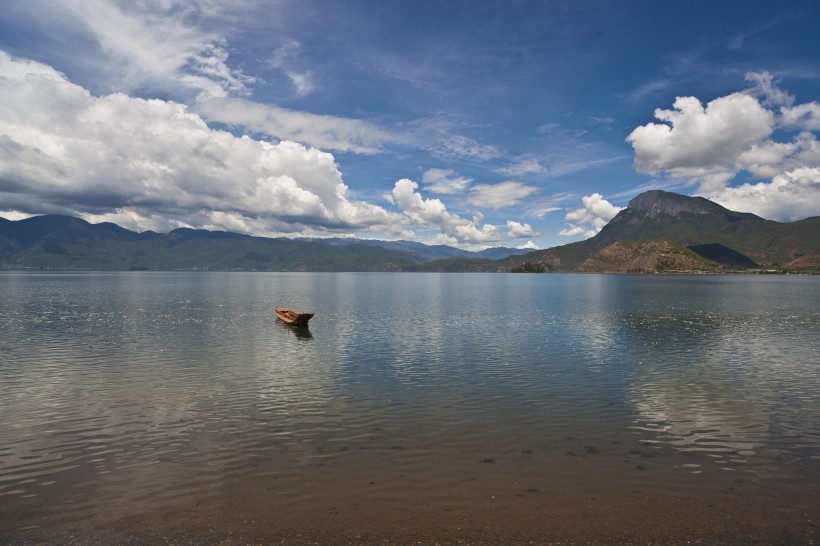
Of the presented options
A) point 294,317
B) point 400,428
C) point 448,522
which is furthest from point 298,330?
point 448,522

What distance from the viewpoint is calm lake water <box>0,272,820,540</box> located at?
1853cm

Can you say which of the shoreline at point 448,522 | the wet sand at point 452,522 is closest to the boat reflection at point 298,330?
the wet sand at point 452,522

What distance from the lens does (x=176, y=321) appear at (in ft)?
262

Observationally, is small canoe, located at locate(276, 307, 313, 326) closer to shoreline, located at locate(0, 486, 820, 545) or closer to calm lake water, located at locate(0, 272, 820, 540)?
calm lake water, located at locate(0, 272, 820, 540)

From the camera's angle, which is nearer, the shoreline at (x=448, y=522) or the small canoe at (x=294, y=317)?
the shoreline at (x=448, y=522)

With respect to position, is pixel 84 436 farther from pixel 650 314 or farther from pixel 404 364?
pixel 650 314

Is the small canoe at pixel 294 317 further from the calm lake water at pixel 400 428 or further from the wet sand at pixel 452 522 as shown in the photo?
the wet sand at pixel 452 522

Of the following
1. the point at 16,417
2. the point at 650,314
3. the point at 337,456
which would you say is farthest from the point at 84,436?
the point at 650,314

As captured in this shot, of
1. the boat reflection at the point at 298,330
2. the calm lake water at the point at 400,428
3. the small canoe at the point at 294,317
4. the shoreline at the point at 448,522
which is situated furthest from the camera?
the small canoe at the point at 294,317

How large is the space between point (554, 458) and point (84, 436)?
2687 cm

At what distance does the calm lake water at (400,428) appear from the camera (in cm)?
1853

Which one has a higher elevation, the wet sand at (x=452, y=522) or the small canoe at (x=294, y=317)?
the small canoe at (x=294, y=317)

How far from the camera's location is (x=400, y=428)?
2727cm

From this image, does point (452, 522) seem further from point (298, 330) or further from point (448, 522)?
point (298, 330)
